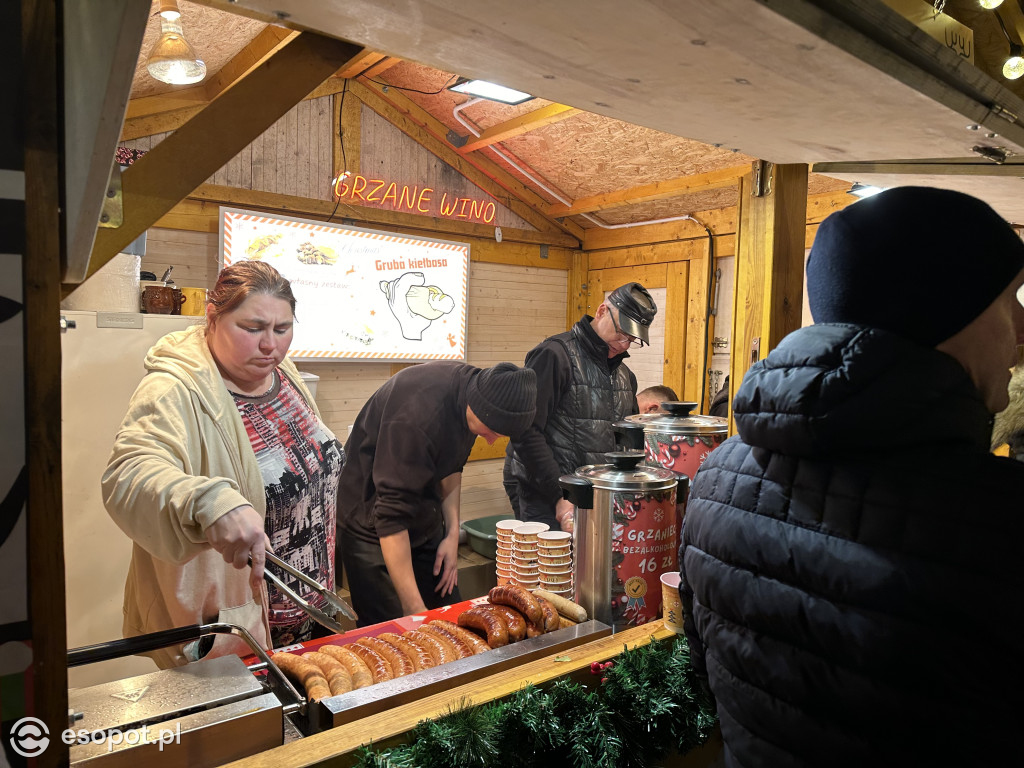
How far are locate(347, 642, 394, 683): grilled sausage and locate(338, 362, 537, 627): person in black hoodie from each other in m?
0.94

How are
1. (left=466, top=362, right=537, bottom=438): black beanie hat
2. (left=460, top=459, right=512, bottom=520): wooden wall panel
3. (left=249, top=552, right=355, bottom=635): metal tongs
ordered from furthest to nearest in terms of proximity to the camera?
1. (left=460, top=459, right=512, bottom=520): wooden wall panel
2. (left=466, top=362, right=537, bottom=438): black beanie hat
3. (left=249, top=552, right=355, bottom=635): metal tongs

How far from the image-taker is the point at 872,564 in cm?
83

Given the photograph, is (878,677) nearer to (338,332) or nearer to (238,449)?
(238,449)

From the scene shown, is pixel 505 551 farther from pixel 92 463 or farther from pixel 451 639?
pixel 92 463

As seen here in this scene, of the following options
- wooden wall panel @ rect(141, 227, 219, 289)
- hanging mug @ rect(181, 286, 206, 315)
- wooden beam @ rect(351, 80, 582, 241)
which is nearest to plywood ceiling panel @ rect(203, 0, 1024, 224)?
hanging mug @ rect(181, 286, 206, 315)

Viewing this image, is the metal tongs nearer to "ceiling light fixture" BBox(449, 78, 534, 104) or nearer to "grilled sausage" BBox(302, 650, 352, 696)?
"grilled sausage" BBox(302, 650, 352, 696)

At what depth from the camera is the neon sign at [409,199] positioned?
550 cm

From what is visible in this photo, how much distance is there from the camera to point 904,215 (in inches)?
36.1

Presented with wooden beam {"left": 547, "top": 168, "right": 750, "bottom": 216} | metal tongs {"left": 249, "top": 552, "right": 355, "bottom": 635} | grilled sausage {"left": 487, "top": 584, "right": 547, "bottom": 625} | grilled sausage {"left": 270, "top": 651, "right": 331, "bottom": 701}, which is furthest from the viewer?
wooden beam {"left": 547, "top": 168, "right": 750, "bottom": 216}

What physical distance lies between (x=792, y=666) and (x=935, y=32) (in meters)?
1.12

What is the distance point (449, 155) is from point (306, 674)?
18.6ft

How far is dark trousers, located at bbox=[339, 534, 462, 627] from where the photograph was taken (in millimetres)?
2605

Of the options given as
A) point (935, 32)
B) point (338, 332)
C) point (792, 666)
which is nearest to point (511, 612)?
point (792, 666)

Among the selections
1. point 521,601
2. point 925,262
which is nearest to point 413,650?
point 521,601
